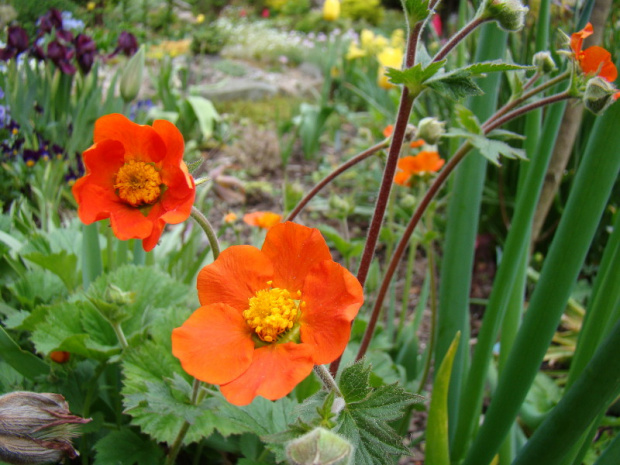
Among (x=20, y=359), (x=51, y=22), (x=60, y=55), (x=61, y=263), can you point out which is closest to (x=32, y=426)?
(x=20, y=359)

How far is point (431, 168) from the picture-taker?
1.23 m

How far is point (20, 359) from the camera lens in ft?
2.84

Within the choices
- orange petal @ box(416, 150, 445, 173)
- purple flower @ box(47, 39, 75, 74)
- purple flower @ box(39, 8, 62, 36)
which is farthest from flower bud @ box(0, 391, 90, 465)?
purple flower @ box(39, 8, 62, 36)

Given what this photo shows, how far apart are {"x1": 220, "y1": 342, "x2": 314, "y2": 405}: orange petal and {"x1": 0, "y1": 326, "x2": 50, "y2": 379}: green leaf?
1.79ft

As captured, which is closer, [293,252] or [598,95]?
[293,252]

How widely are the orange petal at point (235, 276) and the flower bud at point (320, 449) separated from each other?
0.15 m

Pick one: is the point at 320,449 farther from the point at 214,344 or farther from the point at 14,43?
the point at 14,43

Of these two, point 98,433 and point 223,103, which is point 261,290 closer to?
point 98,433

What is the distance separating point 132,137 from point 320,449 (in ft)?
1.23

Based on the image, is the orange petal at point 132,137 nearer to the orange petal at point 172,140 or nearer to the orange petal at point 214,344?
the orange petal at point 172,140

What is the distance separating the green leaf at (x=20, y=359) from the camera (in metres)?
0.83

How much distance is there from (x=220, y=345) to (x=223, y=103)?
416cm

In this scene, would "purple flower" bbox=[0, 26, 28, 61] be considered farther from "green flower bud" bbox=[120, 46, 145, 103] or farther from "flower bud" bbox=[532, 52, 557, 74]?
"flower bud" bbox=[532, 52, 557, 74]

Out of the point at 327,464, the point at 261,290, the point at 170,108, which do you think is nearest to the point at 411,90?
the point at 261,290
